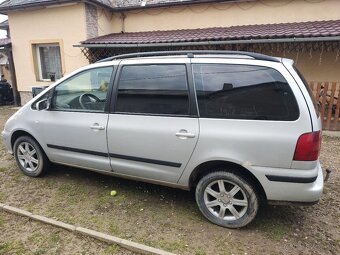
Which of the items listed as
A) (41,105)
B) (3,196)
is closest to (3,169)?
(3,196)

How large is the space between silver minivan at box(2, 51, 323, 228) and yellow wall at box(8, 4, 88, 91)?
712 centimetres

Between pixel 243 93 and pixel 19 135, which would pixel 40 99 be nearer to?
pixel 19 135

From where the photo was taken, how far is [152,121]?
124 inches

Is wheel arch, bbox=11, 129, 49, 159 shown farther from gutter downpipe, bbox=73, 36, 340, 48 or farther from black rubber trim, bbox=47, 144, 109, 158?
gutter downpipe, bbox=73, 36, 340, 48

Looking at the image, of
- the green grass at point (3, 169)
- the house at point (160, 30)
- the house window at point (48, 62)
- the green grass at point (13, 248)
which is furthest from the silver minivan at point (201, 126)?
the house window at point (48, 62)

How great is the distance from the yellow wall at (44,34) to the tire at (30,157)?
271 inches

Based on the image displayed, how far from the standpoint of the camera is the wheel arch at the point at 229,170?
9.32 feet

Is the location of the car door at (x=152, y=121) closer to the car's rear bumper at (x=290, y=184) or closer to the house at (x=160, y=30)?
the car's rear bumper at (x=290, y=184)

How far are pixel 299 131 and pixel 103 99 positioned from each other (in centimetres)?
228

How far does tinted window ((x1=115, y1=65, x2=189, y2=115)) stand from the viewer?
306 cm

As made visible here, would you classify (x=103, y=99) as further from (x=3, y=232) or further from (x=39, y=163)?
(x=3, y=232)

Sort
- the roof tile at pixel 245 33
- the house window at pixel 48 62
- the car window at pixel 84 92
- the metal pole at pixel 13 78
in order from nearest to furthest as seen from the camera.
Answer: the car window at pixel 84 92, the roof tile at pixel 245 33, the house window at pixel 48 62, the metal pole at pixel 13 78

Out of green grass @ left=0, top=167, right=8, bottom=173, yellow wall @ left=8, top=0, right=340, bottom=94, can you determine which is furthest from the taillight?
yellow wall @ left=8, top=0, right=340, bottom=94

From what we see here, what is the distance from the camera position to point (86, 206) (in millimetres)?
3465
